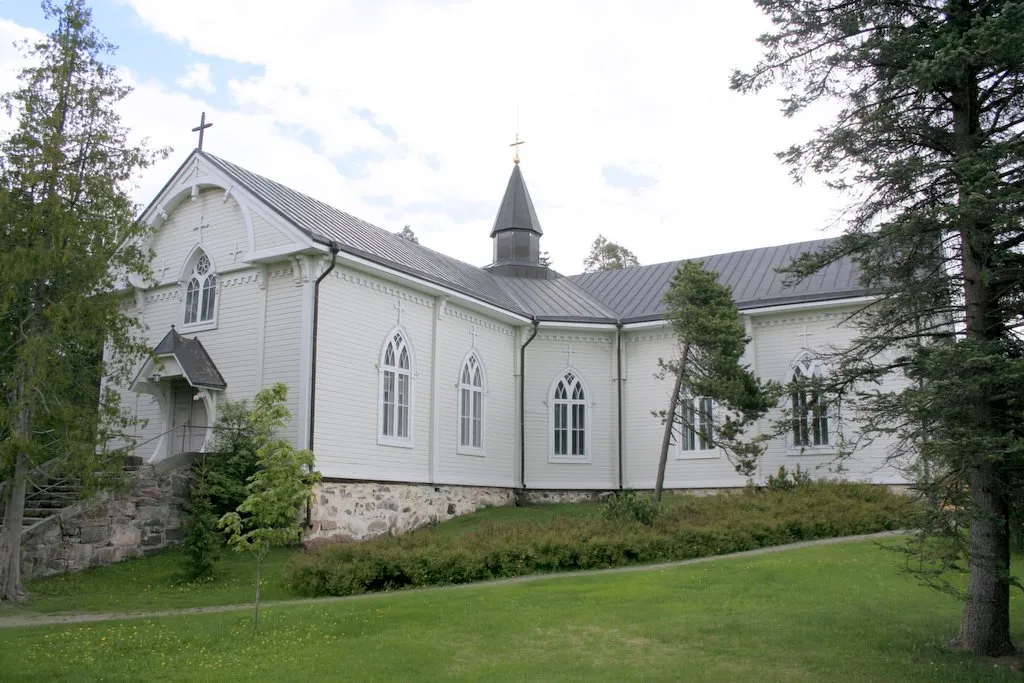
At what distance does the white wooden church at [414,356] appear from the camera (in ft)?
60.4

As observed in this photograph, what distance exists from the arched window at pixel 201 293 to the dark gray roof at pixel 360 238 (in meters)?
2.20

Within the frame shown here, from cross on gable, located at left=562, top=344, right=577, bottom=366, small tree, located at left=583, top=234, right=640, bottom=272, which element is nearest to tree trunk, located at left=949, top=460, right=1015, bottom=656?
cross on gable, located at left=562, top=344, right=577, bottom=366

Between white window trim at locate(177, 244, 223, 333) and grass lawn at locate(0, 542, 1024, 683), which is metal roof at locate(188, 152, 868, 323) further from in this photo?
grass lawn at locate(0, 542, 1024, 683)

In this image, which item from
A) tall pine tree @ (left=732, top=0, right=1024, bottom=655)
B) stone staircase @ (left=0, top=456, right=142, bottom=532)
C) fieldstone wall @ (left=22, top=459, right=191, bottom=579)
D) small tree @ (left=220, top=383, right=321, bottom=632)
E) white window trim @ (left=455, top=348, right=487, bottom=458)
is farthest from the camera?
white window trim @ (left=455, top=348, right=487, bottom=458)

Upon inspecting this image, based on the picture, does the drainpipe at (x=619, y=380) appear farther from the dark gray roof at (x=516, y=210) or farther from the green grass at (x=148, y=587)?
the green grass at (x=148, y=587)

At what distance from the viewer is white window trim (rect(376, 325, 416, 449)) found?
1925 centimetres

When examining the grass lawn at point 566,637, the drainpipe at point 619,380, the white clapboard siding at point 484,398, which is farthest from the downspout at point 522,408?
the grass lawn at point 566,637

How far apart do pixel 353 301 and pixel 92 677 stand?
11.1 m

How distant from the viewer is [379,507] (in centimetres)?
1883

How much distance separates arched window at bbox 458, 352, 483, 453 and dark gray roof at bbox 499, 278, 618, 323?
9.33 feet

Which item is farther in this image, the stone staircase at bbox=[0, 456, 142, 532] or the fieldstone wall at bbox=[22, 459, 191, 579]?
the stone staircase at bbox=[0, 456, 142, 532]

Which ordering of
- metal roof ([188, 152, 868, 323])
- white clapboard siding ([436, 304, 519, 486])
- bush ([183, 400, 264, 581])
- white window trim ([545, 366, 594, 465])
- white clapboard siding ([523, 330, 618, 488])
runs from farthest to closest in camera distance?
white window trim ([545, 366, 594, 465]) < white clapboard siding ([523, 330, 618, 488]) < white clapboard siding ([436, 304, 519, 486]) < metal roof ([188, 152, 868, 323]) < bush ([183, 400, 264, 581])

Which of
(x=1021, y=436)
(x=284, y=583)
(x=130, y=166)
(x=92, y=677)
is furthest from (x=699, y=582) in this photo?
(x=130, y=166)

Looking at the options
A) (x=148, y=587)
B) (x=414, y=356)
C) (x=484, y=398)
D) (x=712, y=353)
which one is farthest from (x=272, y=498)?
(x=484, y=398)
